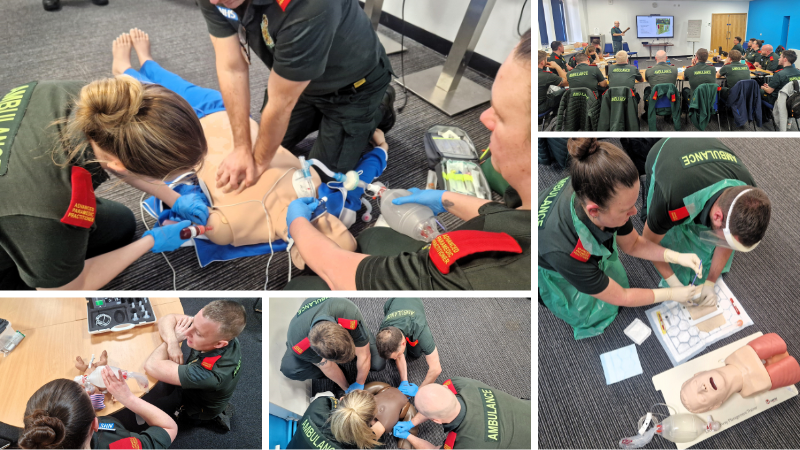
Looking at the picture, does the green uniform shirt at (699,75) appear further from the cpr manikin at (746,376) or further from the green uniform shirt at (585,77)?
the cpr manikin at (746,376)

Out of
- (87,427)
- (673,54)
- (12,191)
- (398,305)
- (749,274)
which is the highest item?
(12,191)

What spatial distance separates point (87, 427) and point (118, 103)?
0.81 m

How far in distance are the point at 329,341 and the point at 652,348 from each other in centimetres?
126

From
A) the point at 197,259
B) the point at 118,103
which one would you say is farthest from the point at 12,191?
the point at 197,259

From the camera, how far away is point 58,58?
254 cm

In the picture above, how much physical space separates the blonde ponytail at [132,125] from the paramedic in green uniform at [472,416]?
1.13 m

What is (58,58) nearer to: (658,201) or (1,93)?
(1,93)

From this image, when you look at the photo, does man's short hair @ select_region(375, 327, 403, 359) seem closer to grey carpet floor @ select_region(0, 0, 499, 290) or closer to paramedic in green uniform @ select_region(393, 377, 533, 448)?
paramedic in green uniform @ select_region(393, 377, 533, 448)

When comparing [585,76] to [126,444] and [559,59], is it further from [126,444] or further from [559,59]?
[126,444]

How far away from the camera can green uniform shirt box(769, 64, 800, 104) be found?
1.68 metres

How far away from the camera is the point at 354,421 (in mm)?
1393

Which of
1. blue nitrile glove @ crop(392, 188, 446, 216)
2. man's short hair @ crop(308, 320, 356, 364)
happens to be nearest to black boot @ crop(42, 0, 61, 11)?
blue nitrile glove @ crop(392, 188, 446, 216)

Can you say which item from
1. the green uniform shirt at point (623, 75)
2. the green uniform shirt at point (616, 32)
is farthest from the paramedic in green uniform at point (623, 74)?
the green uniform shirt at point (616, 32)

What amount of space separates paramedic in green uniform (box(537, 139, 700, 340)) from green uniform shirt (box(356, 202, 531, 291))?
23 cm
